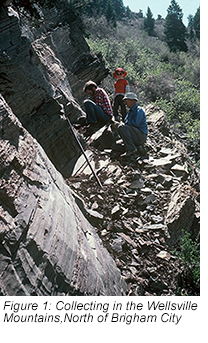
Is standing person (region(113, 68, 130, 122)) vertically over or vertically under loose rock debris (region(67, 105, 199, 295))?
over

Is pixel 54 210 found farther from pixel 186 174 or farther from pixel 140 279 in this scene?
pixel 186 174

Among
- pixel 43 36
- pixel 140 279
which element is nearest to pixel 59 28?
pixel 43 36

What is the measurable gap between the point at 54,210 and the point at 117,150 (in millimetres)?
4478

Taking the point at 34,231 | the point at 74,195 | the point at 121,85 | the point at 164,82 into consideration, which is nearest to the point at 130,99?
the point at 121,85

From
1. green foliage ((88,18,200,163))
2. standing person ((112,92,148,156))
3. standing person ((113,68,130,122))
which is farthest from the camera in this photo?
green foliage ((88,18,200,163))

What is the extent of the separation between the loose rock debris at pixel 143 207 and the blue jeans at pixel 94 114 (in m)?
0.43

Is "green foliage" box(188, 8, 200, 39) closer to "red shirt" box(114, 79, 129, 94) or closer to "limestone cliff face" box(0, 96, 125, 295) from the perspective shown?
"red shirt" box(114, 79, 129, 94)

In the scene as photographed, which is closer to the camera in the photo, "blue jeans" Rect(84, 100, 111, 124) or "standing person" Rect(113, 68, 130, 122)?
"blue jeans" Rect(84, 100, 111, 124)

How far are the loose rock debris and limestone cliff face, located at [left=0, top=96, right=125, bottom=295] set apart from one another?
1.44 meters

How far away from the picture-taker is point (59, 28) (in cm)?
966

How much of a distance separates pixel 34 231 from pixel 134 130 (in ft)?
16.3

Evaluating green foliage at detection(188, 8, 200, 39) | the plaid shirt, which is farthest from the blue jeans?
green foliage at detection(188, 8, 200, 39)

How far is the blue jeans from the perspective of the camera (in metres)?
7.65

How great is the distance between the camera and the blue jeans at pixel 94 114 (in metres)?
7.65
